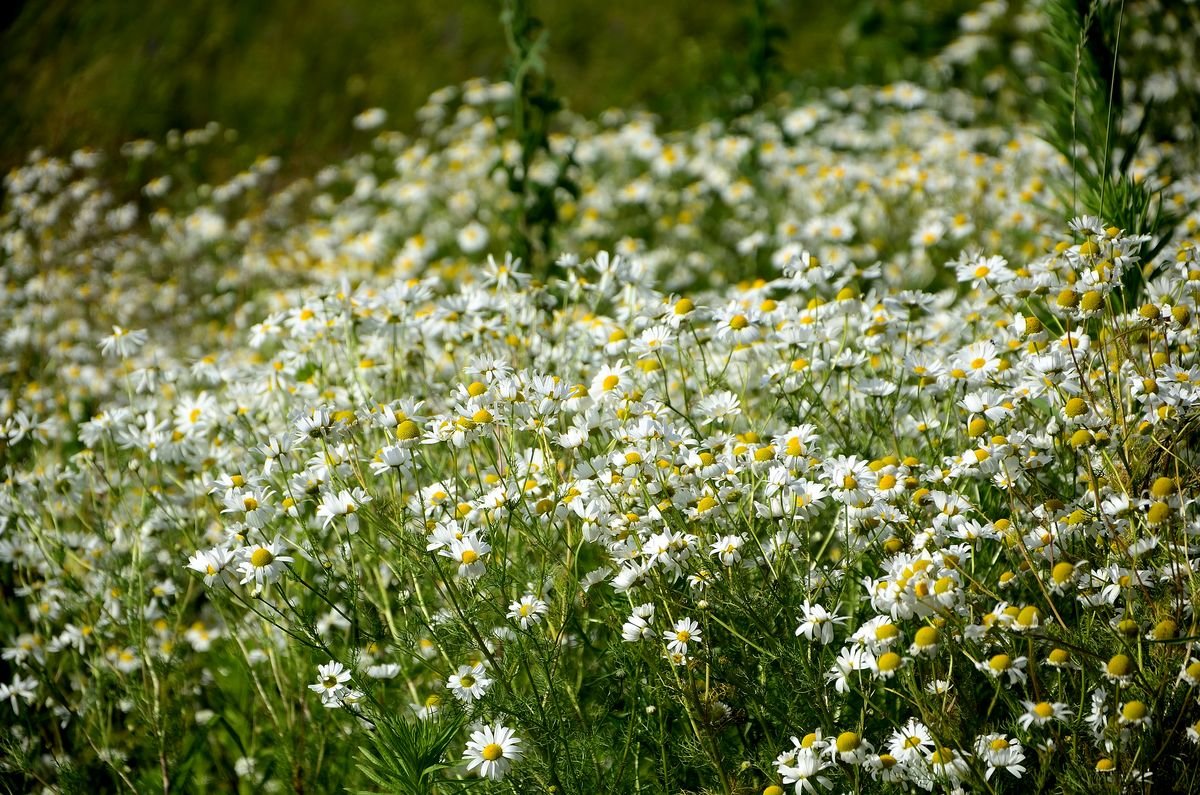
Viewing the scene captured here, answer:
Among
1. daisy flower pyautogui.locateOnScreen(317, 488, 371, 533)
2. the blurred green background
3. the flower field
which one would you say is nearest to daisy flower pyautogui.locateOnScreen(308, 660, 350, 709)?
the flower field

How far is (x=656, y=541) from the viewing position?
2305 millimetres

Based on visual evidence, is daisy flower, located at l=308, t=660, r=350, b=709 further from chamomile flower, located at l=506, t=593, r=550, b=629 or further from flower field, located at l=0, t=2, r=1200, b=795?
chamomile flower, located at l=506, t=593, r=550, b=629

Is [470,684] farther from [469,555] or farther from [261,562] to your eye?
[261,562]

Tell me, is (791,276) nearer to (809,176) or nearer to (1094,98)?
(1094,98)

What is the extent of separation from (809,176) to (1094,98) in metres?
2.70

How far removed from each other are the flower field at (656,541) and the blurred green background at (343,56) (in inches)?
194

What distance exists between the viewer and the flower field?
7.19 ft

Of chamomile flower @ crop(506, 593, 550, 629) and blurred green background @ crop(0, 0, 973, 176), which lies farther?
blurred green background @ crop(0, 0, 973, 176)

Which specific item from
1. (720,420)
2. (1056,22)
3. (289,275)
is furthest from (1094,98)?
(289,275)

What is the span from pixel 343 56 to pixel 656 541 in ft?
36.7

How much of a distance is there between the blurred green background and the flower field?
4920 mm

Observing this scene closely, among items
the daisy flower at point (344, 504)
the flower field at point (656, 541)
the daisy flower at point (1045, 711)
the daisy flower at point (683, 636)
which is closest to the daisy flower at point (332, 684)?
the flower field at point (656, 541)

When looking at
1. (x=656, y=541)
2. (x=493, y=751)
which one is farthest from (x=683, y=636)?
(x=493, y=751)

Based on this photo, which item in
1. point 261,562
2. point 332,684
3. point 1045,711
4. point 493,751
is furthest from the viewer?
point 332,684
